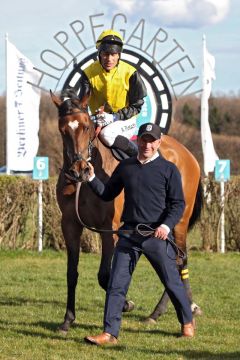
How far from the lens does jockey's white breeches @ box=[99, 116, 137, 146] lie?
24.9 feet

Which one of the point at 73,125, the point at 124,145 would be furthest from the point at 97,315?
the point at 73,125

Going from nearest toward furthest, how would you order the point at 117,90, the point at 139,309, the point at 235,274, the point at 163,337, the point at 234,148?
the point at 163,337 → the point at 117,90 → the point at 139,309 → the point at 235,274 → the point at 234,148

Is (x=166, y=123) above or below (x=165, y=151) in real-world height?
above

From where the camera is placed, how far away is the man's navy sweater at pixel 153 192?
668 cm

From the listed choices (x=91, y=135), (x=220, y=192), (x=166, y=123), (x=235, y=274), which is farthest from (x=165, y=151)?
(x=166, y=123)

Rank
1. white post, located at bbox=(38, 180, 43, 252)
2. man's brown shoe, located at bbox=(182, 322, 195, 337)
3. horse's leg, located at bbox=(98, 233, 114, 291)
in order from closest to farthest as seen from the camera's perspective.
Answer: man's brown shoe, located at bbox=(182, 322, 195, 337)
horse's leg, located at bbox=(98, 233, 114, 291)
white post, located at bbox=(38, 180, 43, 252)

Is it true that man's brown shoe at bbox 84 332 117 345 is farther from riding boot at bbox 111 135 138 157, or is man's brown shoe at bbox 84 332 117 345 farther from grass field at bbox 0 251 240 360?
riding boot at bbox 111 135 138 157

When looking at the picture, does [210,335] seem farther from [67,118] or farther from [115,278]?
[67,118]

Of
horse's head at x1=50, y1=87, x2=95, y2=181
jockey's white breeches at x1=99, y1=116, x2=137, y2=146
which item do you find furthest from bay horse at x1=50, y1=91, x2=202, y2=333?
jockey's white breeches at x1=99, y1=116, x2=137, y2=146

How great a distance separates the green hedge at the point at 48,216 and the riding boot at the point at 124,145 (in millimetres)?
6776

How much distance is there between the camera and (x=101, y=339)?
6609 millimetres

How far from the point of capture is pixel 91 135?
7.24 m

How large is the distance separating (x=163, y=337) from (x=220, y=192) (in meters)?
7.73

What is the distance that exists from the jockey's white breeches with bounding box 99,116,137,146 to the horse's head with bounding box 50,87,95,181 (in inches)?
16.1
